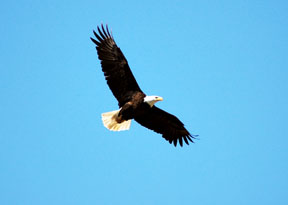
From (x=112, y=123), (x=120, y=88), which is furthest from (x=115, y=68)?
(x=112, y=123)

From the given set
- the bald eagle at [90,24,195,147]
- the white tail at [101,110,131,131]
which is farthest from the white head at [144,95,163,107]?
the white tail at [101,110,131,131]

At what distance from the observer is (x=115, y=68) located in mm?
10234

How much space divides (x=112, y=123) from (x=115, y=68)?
136cm

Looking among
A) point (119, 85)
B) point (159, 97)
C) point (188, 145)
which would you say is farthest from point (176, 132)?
point (119, 85)

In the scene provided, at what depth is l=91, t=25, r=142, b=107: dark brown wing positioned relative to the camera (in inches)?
401

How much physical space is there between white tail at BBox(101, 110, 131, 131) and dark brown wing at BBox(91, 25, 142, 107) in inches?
20.8

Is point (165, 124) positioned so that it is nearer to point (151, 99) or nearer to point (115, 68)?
point (151, 99)

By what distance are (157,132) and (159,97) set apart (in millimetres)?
1170

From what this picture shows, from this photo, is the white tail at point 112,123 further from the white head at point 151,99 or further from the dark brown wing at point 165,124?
the white head at point 151,99

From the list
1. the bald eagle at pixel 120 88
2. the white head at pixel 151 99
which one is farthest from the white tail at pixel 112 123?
the white head at pixel 151 99

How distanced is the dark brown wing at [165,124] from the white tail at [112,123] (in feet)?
1.32

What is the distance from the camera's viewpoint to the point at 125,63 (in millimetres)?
10148

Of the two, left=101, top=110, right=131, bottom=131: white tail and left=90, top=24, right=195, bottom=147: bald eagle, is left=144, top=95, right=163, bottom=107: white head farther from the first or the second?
left=101, top=110, right=131, bottom=131: white tail

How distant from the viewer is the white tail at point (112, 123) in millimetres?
10703
